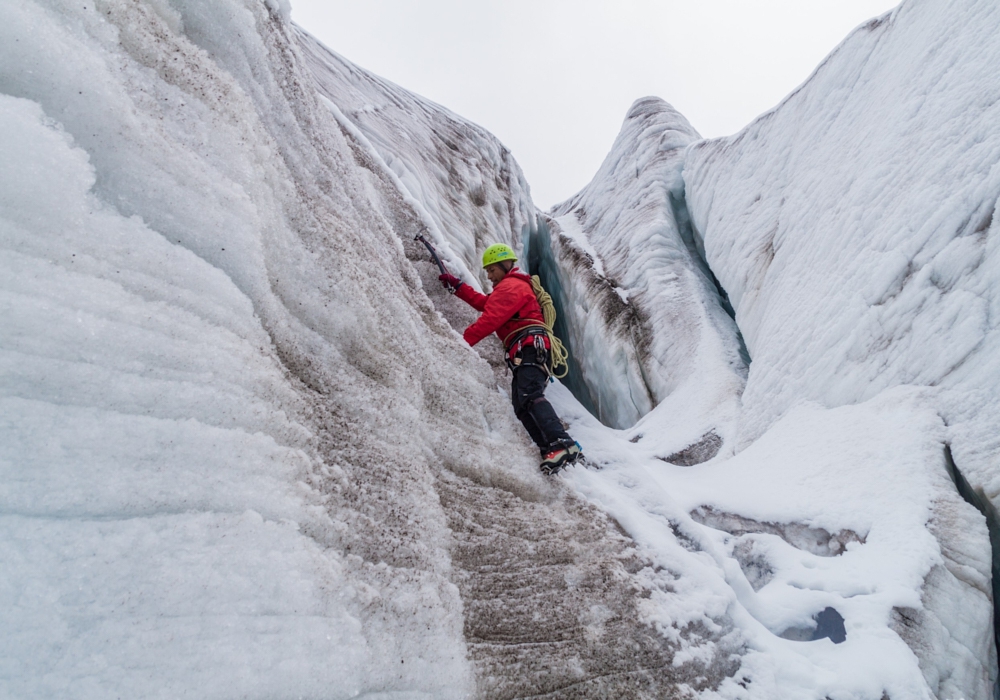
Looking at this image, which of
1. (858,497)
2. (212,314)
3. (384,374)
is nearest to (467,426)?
(384,374)

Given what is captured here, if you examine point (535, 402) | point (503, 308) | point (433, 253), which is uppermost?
point (433, 253)

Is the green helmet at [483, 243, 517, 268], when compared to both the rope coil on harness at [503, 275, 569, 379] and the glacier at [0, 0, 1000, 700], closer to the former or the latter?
the rope coil on harness at [503, 275, 569, 379]

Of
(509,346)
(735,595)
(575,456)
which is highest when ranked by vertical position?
(509,346)

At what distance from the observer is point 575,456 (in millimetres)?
3312

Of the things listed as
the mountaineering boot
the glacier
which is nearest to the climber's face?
the glacier

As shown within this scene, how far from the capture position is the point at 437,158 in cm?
772

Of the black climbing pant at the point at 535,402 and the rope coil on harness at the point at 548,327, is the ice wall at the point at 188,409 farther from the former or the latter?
the rope coil on harness at the point at 548,327

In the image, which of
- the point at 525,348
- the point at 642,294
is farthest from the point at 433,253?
the point at 642,294

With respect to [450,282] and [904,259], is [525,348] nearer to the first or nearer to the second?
[450,282]

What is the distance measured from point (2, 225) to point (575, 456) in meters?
2.78

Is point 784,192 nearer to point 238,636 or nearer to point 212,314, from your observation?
point 212,314

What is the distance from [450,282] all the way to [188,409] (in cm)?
235

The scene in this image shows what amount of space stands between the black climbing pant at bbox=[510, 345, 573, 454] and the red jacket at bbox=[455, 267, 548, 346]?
0.25 metres

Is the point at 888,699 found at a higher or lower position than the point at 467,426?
lower
